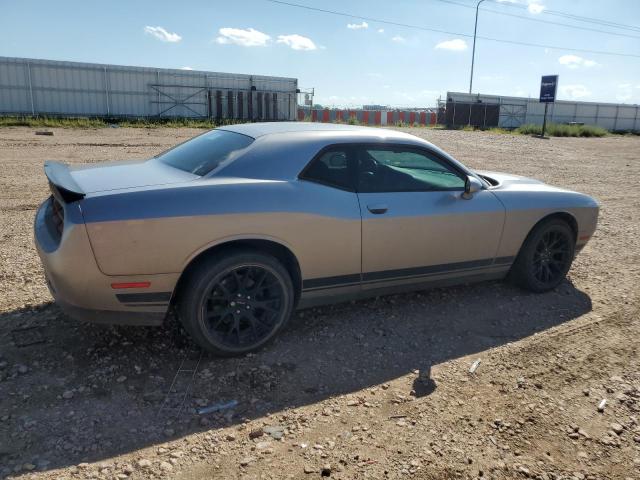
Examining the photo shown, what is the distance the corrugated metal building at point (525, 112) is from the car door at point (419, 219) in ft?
115

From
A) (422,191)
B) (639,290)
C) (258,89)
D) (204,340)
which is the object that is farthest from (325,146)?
(258,89)

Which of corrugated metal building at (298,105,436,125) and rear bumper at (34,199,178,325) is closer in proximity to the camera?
rear bumper at (34,199,178,325)

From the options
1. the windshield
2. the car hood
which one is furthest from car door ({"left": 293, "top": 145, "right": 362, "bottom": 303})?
the car hood

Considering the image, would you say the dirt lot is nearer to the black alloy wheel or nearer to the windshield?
the black alloy wheel

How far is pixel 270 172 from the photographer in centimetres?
359

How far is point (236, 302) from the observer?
11.4 feet

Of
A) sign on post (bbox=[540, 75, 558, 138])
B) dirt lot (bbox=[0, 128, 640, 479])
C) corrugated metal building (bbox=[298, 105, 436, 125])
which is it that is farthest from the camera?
corrugated metal building (bbox=[298, 105, 436, 125])

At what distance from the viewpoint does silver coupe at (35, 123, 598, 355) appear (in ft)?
10.2

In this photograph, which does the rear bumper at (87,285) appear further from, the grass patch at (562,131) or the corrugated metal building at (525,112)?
the corrugated metal building at (525,112)

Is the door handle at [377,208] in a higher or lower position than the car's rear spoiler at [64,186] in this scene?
lower

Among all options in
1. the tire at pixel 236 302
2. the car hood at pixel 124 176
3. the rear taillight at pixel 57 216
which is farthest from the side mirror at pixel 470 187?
the rear taillight at pixel 57 216

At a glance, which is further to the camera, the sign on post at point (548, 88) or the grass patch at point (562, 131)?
the grass patch at point (562, 131)

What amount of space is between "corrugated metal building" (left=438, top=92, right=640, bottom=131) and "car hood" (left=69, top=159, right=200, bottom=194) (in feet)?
118

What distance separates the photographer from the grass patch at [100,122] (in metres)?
23.4
